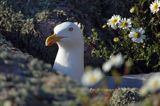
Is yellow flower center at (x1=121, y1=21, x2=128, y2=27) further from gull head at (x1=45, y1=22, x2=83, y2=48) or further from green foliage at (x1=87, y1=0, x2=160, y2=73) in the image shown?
gull head at (x1=45, y1=22, x2=83, y2=48)

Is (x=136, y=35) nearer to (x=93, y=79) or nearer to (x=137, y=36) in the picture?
(x=137, y=36)

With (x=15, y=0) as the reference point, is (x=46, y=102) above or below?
below

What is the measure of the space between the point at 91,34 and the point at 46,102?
13.1ft

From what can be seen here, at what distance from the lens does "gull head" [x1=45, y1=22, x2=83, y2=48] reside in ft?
15.9

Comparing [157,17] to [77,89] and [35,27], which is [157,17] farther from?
[77,89]

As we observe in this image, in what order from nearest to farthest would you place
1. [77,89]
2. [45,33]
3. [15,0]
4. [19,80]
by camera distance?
[77,89], [19,80], [45,33], [15,0]

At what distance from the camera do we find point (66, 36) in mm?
4902

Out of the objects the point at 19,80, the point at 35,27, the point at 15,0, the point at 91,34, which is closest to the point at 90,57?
the point at 91,34

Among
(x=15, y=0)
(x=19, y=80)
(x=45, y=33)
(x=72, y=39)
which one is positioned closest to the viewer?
(x=19, y=80)

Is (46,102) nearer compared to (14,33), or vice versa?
(46,102)

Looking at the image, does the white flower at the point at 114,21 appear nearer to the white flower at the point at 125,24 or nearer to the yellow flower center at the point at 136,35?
the white flower at the point at 125,24

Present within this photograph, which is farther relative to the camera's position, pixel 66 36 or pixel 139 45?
pixel 139 45

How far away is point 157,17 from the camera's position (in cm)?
Result: 615

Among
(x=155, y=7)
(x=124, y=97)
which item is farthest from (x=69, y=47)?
(x=155, y=7)
